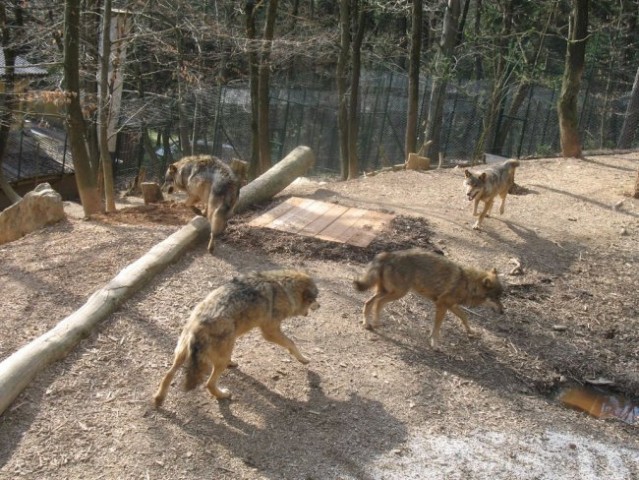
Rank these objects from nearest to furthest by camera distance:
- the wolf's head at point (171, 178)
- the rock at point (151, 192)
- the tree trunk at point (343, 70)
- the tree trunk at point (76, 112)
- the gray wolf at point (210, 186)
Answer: the gray wolf at point (210, 186) < the wolf's head at point (171, 178) < the tree trunk at point (76, 112) < the rock at point (151, 192) < the tree trunk at point (343, 70)

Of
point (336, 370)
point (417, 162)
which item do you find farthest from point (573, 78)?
point (336, 370)

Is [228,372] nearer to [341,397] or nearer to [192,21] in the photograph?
[341,397]

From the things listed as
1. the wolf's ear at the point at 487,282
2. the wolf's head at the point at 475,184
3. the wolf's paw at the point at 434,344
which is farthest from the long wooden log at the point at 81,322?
the wolf's head at the point at 475,184

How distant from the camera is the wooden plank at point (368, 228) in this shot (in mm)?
9523

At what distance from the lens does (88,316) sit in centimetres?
661

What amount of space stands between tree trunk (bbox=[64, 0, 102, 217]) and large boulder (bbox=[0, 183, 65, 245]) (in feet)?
6.01

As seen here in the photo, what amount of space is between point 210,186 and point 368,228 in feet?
8.48

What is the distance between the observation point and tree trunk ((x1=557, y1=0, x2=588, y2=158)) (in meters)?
16.5

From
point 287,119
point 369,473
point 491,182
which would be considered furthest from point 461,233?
point 287,119

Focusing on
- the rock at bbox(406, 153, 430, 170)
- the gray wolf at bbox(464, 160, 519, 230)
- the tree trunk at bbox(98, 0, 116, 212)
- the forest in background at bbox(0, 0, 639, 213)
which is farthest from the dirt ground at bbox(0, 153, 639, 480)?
the forest in background at bbox(0, 0, 639, 213)

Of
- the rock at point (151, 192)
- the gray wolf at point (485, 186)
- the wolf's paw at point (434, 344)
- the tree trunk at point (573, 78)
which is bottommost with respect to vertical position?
the rock at point (151, 192)

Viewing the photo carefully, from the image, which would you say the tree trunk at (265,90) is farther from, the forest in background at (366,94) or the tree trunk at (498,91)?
the tree trunk at (498,91)

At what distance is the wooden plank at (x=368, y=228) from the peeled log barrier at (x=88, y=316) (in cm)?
217

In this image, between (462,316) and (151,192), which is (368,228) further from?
(151,192)
